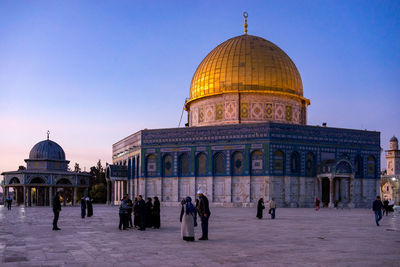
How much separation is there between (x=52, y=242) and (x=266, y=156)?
34.1 metres

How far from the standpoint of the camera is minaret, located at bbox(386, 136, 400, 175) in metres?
105

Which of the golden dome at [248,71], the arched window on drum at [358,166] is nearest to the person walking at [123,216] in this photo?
the golden dome at [248,71]

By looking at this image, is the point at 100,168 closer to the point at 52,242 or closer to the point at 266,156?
the point at 266,156

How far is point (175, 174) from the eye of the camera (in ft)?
163

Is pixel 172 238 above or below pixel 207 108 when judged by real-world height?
below

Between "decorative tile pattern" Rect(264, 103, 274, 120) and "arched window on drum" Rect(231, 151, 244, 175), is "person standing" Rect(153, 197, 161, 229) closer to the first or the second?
"arched window on drum" Rect(231, 151, 244, 175)

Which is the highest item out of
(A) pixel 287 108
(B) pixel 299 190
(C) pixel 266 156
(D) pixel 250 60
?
(D) pixel 250 60

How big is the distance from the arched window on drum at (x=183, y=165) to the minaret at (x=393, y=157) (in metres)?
69.4

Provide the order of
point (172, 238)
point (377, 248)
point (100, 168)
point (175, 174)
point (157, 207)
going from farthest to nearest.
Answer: point (100, 168)
point (175, 174)
point (157, 207)
point (172, 238)
point (377, 248)

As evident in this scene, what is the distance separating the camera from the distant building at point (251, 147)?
4638 centimetres

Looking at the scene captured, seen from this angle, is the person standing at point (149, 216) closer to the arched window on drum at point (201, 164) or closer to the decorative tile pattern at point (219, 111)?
the arched window on drum at point (201, 164)

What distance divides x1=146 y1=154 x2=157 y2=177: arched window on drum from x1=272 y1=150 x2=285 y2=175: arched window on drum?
41.8ft

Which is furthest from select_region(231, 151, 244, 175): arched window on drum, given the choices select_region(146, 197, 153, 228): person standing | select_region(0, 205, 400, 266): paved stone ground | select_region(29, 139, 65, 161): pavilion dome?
select_region(0, 205, 400, 266): paved stone ground

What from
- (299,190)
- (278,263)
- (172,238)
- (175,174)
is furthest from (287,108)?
(278,263)
